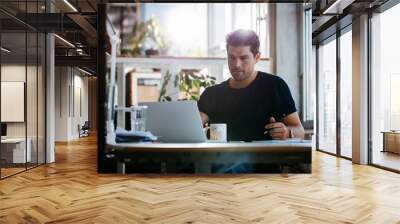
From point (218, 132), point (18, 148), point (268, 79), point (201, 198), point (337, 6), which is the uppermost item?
point (337, 6)

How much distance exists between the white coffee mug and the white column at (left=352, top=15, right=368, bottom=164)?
11.1ft

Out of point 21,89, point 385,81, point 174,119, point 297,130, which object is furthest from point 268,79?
point 21,89

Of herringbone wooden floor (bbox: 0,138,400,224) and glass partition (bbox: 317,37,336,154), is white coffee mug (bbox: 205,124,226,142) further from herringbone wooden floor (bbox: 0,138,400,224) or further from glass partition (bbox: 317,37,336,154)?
glass partition (bbox: 317,37,336,154)

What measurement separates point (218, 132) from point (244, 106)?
473mm

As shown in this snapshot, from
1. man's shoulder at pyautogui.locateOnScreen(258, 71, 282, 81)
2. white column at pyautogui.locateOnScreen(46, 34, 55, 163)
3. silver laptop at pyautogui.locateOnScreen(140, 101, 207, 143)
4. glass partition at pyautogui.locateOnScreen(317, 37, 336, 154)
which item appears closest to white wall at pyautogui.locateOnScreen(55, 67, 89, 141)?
white column at pyautogui.locateOnScreen(46, 34, 55, 163)

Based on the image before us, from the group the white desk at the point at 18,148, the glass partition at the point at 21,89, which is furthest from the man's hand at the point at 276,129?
the white desk at the point at 18,148

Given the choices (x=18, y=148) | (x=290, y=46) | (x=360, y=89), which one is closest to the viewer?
(x=290, y=46)

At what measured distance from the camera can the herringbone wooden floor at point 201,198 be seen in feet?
11.5

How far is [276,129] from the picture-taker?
5.21 metres

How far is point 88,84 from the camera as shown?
1731 centimetres

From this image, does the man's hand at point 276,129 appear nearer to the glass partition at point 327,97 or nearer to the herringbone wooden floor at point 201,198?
the herringbone wooden floor at point 201,198

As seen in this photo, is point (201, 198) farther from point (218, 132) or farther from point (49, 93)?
point (49, 93)

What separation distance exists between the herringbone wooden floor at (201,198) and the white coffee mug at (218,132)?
1.91 feet

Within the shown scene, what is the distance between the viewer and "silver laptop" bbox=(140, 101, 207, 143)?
16.7ft
